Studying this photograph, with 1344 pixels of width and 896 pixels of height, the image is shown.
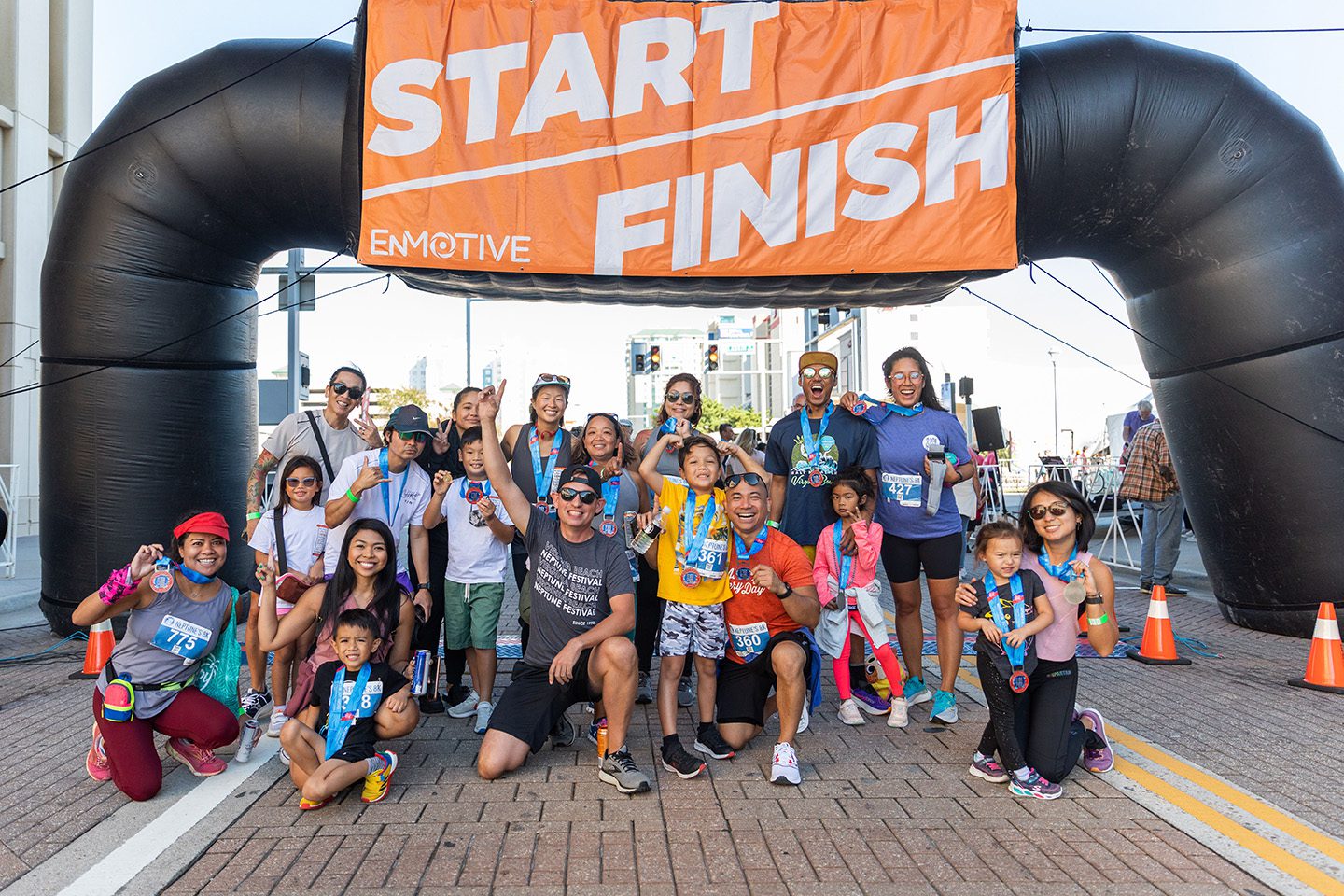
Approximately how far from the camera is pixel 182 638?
13.2 feet

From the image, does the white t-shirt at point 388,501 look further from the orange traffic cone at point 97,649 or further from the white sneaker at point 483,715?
the orange traffic cone at point 97,649

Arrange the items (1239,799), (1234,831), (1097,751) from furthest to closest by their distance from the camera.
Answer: (1097,751)
(1239,799)
(1234,831)

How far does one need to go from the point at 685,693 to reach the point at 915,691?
1.37 meters

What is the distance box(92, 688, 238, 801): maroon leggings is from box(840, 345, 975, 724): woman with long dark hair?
137 inches

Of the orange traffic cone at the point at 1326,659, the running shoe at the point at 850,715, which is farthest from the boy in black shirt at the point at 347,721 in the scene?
the orange traffic cone at the point at 1326,659

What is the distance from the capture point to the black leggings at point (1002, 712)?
3873mm

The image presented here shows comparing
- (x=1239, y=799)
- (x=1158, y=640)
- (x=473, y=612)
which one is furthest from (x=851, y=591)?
(x=1158, y=640)

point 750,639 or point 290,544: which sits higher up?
point 290,544

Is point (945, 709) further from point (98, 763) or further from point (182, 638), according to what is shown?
point (98, 763)

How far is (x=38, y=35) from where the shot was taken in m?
15.6

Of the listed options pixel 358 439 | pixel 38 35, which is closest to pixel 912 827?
pixel 358 439

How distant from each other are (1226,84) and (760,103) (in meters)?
3.32

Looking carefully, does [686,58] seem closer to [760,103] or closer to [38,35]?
[760,103]

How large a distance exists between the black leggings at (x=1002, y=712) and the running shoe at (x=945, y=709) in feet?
2.54
